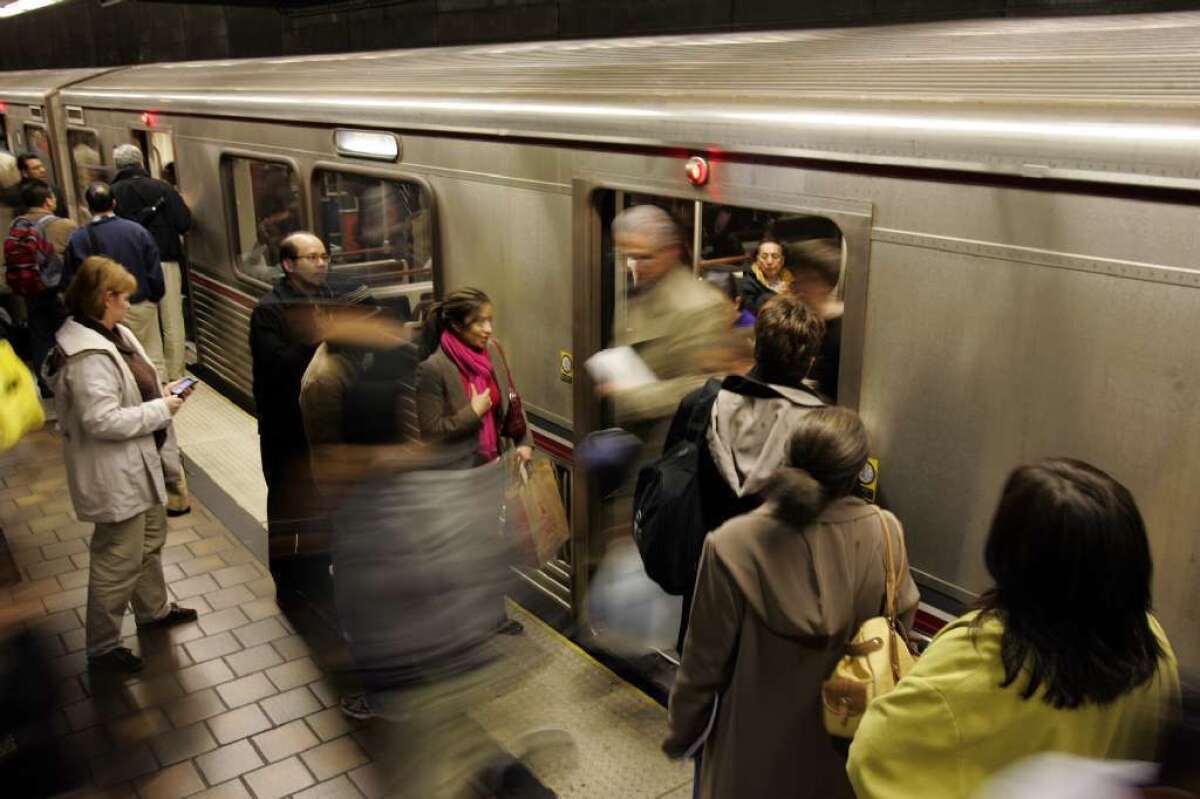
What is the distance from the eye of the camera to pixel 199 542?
18.7ft

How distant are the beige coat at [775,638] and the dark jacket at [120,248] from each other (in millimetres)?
5491

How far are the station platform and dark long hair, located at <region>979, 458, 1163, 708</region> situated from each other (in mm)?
2244

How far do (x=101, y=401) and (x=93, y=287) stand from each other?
431 millimetres

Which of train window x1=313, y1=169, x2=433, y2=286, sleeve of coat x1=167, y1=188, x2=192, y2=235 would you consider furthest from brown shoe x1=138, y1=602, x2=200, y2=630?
sleeve of coat x1=167, y1=188, x2=192, y2=235

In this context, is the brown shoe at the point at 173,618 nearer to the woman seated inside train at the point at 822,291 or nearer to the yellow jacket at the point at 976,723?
the woman seated inside train at the point at 822,291

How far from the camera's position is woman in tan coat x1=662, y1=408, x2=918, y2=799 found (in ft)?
7.45

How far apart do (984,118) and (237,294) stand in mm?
6124

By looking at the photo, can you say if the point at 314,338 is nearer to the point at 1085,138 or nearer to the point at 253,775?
the point at 253,775

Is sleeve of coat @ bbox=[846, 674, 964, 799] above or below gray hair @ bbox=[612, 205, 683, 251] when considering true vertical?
below

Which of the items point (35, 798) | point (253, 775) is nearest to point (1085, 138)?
point (253, 775)

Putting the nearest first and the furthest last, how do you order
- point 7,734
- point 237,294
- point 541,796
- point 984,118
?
point 984,118 < point 541,796 < point 7,734 < point 237,294

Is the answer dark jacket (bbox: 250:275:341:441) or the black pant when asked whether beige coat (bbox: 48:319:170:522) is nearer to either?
dark jacket (bbox: 250:275:341:441)

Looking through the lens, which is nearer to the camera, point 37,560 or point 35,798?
point 35,798

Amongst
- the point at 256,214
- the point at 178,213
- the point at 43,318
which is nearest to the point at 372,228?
the point at 256,214
